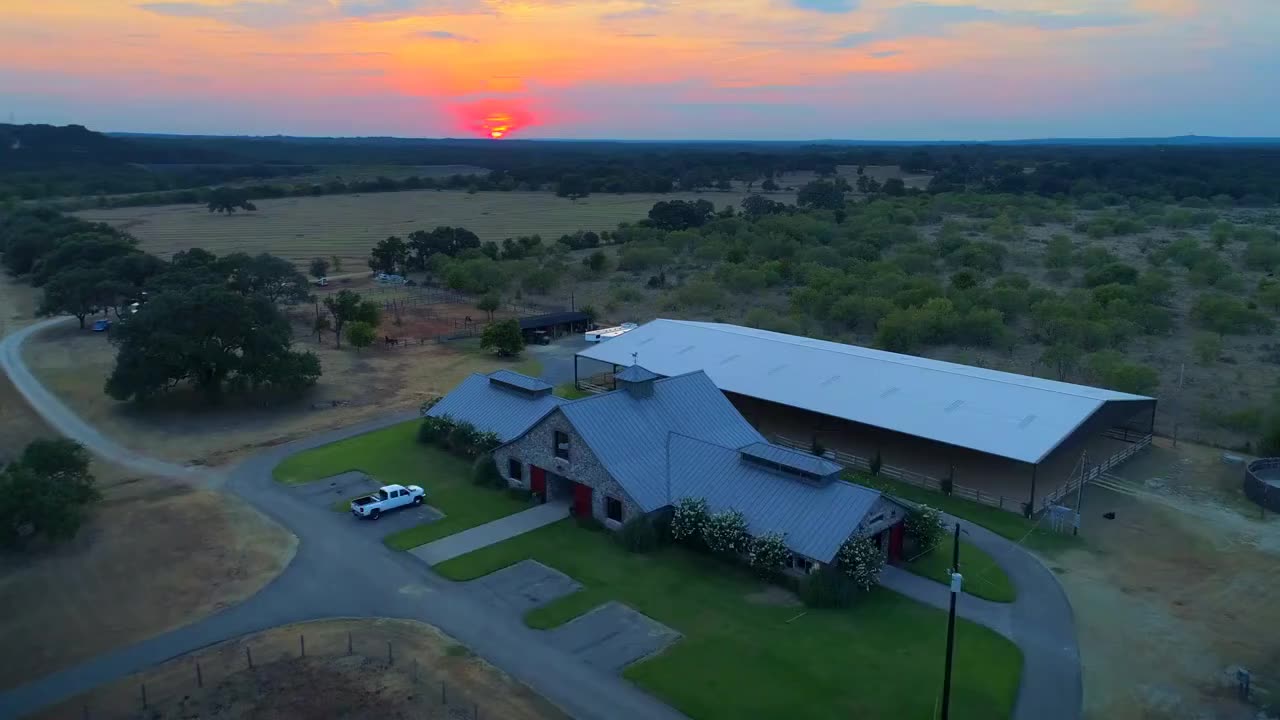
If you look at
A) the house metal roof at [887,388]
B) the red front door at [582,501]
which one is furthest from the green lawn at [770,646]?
the house metal roof at [887,388]

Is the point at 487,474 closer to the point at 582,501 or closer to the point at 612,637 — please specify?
the point at 582,501

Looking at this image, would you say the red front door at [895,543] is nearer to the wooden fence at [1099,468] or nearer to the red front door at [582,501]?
the wooden fence at [1099,468]

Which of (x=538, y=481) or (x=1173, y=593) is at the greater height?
(x=538, y=481)

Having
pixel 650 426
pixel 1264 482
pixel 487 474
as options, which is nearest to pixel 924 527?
pixel 650 426

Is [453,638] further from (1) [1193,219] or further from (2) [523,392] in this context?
(1) [1193,219]

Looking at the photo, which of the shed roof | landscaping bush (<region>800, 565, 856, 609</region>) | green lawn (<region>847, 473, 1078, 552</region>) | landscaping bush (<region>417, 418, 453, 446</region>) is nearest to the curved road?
green lawn (<region>847, 473, 1078, 552</region>)

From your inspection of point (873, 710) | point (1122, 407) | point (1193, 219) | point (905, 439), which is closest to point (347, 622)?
point (873, 710)
